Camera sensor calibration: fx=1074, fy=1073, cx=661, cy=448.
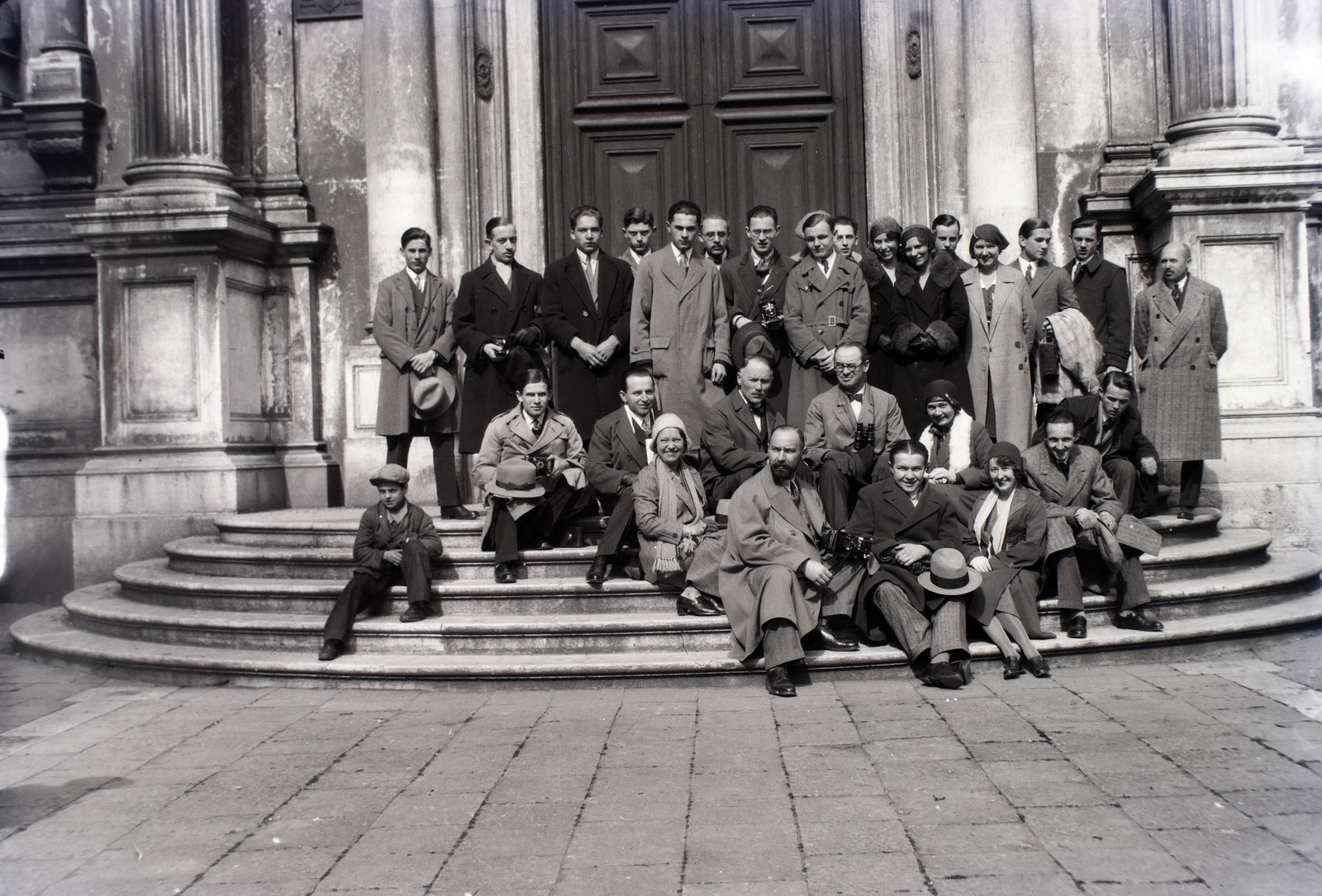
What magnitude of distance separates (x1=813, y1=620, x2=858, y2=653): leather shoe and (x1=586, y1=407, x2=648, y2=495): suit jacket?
153 centimetres

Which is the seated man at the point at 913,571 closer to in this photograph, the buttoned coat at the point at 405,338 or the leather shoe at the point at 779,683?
the leather shoe at the point at 779,683

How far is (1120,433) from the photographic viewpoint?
6941 mm

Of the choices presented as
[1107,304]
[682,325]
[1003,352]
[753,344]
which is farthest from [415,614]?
[1107,304]

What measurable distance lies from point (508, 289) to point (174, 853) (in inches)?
187

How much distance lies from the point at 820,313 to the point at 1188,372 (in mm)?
2652

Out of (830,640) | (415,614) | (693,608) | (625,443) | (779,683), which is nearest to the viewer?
(779,683)

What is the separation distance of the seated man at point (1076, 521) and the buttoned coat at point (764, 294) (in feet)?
5.68

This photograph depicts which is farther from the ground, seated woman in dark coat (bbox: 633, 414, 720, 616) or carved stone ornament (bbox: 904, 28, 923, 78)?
carved stone ornament (bbox: 904, 28, 923, 78)

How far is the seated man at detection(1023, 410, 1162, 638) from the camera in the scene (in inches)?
236

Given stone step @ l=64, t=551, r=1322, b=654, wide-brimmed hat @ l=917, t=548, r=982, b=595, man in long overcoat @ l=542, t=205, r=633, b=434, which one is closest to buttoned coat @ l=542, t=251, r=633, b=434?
man in long overcoat @ l=542, t=205, r=633, b=434

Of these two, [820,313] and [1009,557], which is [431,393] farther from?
[1009,557]

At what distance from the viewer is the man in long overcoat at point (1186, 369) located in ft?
24.4

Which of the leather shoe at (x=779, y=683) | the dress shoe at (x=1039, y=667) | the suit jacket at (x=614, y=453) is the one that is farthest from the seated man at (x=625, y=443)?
the dress shoe at (x=1039, y=667)

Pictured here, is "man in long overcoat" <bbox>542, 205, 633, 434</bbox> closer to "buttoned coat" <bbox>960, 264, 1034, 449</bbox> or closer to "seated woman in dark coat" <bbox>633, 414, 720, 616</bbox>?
"seated woman in dark coat" <bbox>633, 414, 720, 616</bbox>
